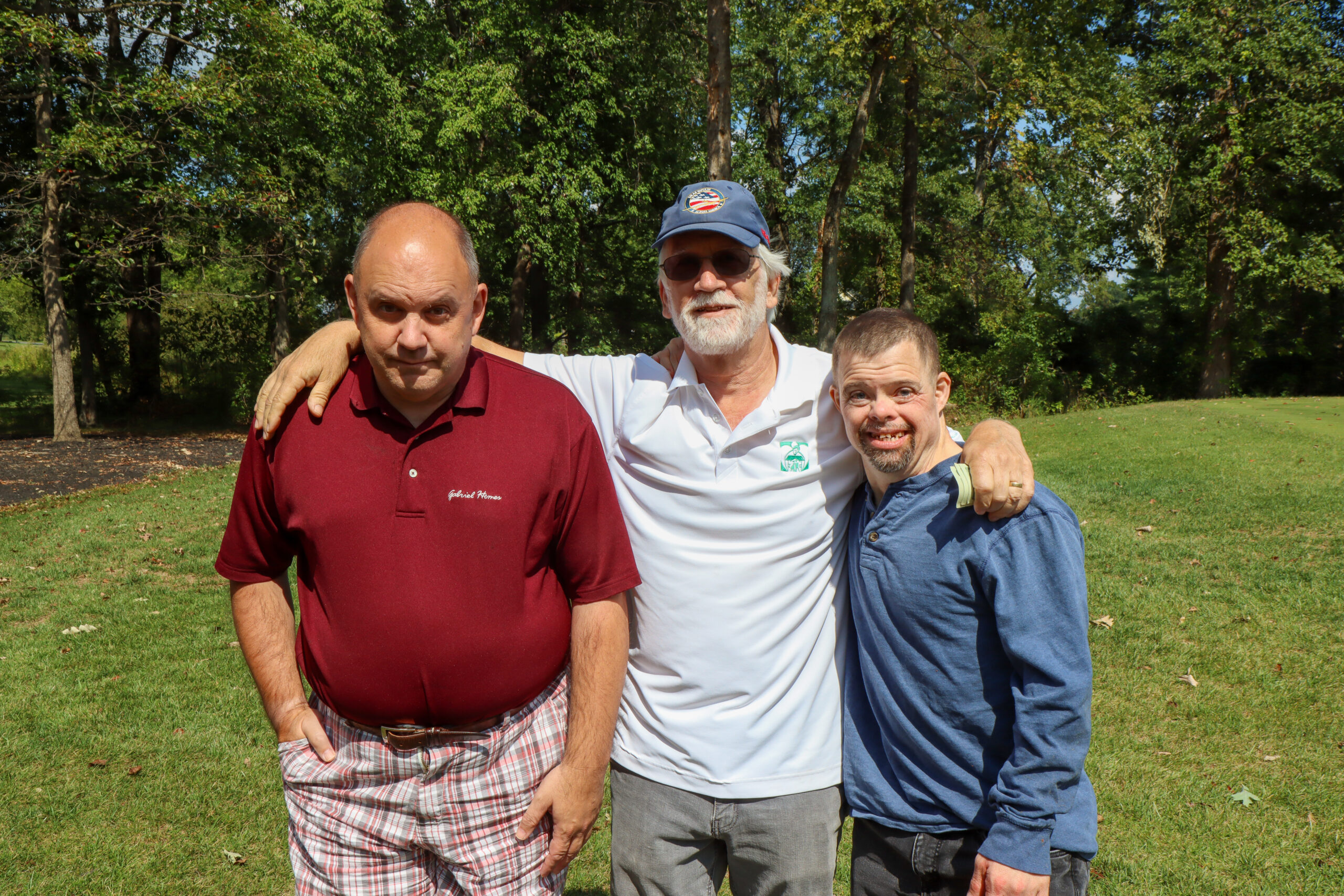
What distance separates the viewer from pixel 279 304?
22.7 m

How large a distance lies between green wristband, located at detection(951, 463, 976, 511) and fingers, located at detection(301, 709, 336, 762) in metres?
1.79

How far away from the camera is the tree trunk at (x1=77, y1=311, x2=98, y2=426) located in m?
23.0

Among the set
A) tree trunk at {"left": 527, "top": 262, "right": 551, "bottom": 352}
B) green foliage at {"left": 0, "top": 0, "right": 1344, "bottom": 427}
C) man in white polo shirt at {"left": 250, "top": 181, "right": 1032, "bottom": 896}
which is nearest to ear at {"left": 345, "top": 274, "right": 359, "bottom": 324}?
man in white polo shirt at {"left": 250, "top": 181, "right": 1032, "bottom": 896}

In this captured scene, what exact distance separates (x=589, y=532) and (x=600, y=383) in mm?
675

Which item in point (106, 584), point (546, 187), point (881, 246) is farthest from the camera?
point (881, 246)

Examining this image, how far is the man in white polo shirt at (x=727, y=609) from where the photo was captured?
8.11 ft

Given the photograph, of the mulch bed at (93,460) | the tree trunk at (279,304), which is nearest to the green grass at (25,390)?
the mulch bed at (93,460)

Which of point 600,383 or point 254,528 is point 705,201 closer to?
point 600,383

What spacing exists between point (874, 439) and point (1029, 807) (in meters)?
0.96

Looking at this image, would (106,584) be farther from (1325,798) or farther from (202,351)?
(202,351)

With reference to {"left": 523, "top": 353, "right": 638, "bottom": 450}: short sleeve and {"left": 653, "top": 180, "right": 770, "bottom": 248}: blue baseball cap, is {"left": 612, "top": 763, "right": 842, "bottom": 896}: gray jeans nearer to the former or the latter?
{"left": 523, "top": 353, "right": 638, "bottom": 450}: short sleeve

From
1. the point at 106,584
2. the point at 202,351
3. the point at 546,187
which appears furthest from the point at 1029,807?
the point at 202,351

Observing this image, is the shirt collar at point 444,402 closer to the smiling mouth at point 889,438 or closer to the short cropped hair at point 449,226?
the short cropped hair at point 449,226

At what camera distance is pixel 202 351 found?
2822cm
